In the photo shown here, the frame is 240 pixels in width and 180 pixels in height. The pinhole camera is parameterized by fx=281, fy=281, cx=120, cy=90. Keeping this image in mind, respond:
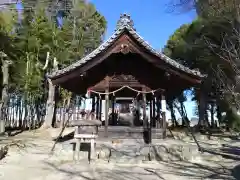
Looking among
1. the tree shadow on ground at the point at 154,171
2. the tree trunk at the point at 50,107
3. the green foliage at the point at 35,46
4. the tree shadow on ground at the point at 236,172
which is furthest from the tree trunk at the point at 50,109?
the tree shadow on ground at the point at 236,172

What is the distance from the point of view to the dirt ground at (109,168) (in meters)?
7.39

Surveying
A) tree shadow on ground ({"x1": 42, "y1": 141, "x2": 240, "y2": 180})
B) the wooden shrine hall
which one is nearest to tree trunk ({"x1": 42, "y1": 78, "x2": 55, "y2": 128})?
the wooden shrine hall

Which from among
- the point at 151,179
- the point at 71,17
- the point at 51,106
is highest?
the point at 71,17

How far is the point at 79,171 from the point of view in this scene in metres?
7.89

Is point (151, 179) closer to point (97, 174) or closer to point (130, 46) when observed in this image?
point (97, 174)

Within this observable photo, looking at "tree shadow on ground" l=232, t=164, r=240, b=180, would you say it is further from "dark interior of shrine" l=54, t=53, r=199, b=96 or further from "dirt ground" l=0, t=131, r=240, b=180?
"dark interior of shrine" l=54, t=53, r=199, b=96

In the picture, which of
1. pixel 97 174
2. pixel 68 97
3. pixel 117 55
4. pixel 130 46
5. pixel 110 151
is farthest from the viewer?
pixel 68 97

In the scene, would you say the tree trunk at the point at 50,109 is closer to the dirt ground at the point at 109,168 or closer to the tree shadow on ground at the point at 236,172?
the dirt ground at the point at 109,168

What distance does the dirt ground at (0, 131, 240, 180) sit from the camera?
291 inches

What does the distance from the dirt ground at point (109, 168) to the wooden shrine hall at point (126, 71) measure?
1984mm

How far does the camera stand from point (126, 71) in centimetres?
1160

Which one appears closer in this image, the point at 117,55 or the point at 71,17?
the point at 117,55

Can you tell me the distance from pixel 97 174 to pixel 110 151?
2.13 m

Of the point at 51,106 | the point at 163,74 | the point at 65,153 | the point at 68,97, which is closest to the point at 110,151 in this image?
the point at 65,153
